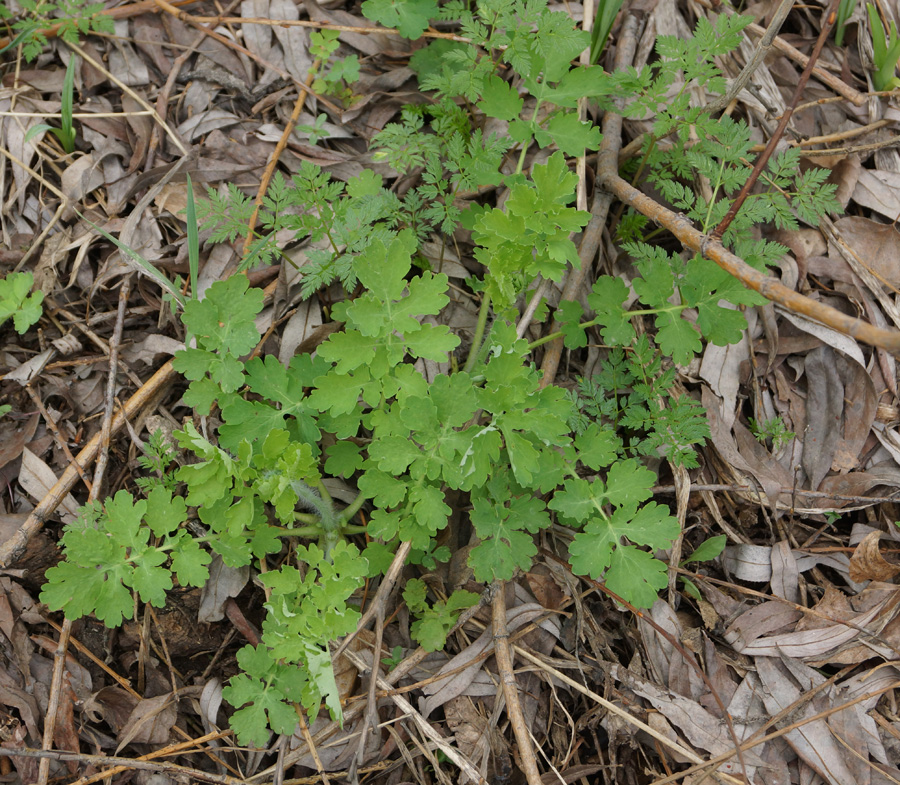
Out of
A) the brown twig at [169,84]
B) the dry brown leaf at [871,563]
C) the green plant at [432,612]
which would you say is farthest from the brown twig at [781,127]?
the brown twig at [169,84]

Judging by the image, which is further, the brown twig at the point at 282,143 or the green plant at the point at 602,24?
the brown twig at the point at 282,143

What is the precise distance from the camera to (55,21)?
3.14 meters

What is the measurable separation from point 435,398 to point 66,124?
7.68 feet

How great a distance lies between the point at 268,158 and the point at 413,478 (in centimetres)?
187

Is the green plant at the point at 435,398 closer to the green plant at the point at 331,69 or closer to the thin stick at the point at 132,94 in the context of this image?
the green plant at the point at 331,69

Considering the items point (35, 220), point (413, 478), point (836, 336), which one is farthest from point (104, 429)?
point (836, 336)

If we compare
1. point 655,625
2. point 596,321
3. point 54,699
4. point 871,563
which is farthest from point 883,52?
point 54,699

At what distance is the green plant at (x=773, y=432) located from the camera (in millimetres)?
3006

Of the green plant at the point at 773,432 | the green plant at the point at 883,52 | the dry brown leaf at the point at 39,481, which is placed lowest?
the dry brown leaf at the point at 39,481

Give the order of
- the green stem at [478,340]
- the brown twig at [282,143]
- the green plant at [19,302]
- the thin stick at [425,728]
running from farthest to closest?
the brown twig at [282,143], the green plant at [19,302], the green stem at [478,340], the thin stick at [425,728]

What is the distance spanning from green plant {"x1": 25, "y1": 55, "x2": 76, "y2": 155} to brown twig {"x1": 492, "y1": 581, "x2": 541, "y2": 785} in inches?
115

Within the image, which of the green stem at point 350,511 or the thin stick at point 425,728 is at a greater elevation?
the green stem at point 350,511

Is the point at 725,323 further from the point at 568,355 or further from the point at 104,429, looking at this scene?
the point at 104,429

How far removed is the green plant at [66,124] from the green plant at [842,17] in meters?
3.75
